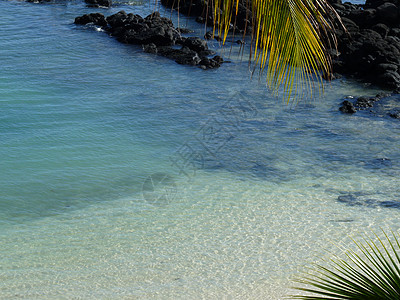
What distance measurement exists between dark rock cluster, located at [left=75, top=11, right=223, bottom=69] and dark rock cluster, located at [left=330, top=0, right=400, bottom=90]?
14.5 feet

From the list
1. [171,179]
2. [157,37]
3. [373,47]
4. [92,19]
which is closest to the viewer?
[171,179]

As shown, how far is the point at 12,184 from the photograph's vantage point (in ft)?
35.5

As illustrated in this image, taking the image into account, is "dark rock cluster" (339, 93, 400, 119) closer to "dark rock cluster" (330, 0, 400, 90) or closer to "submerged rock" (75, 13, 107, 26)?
"dark rock cluster" (330, 0, 400, 90)

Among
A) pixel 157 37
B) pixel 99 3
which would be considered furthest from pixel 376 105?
pixel 99 3

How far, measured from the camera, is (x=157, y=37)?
1991 cm

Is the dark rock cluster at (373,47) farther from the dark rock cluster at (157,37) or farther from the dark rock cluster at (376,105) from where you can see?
the dark rock cluster at (157,37)

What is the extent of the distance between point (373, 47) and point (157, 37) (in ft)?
25.8

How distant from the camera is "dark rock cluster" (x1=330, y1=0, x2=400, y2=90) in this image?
17.0 meters

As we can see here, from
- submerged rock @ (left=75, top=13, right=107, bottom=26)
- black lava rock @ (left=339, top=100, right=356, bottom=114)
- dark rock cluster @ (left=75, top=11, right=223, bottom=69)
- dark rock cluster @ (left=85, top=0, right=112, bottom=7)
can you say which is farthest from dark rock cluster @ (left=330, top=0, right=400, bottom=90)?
dark rock cluster @ (left=85, top=0, right=112, bottom=7)

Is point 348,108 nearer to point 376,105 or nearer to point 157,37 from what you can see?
point 376,105

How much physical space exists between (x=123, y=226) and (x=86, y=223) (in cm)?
68

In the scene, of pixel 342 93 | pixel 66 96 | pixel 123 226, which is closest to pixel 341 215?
pixel 123 226

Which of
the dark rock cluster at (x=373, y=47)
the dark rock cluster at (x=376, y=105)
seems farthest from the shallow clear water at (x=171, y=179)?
the dark rock cluster at (x=373, y=47)

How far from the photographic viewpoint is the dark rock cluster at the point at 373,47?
1698cm
